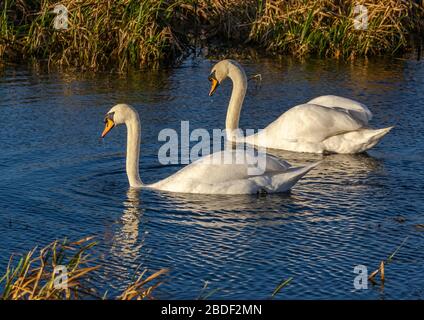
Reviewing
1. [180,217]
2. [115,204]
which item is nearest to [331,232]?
[180,217]

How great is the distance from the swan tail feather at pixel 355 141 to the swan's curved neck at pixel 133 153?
295cm

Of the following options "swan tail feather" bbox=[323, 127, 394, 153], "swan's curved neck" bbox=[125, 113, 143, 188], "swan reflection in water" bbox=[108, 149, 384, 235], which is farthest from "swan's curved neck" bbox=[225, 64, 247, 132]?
"swan's curved neck" bbox=[125, 113, 143, 188]

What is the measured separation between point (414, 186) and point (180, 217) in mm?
2736

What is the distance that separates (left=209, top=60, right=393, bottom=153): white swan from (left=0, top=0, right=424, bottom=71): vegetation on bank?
509 centimetres

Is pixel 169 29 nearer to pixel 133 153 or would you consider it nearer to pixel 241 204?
pixel 133 153

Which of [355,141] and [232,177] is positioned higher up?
[355,141]

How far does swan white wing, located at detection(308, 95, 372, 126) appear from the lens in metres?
13.8

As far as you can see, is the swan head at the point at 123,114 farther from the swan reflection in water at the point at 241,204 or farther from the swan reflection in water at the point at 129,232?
the swan reflection in water at the point at 129,232

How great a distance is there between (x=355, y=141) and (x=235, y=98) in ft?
7.57

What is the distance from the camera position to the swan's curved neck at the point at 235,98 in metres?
14.8

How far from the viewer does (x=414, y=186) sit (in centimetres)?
1154

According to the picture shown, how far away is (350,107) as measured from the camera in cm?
1387

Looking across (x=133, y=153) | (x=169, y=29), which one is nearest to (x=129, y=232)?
(x=133, y=153)

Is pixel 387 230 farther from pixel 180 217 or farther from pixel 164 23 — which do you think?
pixel 164 23
